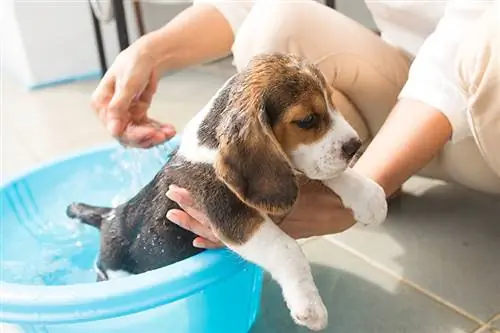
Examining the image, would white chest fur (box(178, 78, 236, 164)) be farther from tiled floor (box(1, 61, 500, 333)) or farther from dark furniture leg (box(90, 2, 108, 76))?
dark furniture leg (box(90, 2, 108, 76))

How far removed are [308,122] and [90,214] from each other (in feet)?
1.55

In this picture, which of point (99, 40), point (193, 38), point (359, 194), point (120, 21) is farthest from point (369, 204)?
point (99, 40)

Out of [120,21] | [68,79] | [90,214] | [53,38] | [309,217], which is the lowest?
[68,79]

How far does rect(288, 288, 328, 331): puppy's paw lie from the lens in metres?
0.77

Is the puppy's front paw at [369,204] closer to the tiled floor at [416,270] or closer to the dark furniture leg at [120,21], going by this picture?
the tiled floor at [416,270]

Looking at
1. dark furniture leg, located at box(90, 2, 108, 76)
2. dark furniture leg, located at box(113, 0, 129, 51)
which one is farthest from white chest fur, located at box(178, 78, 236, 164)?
dark furniture leg, located at box(90, 2, 108, 76)

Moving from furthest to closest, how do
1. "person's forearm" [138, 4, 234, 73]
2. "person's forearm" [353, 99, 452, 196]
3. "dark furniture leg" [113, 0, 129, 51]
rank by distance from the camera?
"dark furniture leg" [113, 0, 129, 51], "person's forearm" [138, 4, 234, 73], "person's forearm" [353, 99, 452, 196]

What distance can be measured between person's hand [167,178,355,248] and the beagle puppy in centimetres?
3

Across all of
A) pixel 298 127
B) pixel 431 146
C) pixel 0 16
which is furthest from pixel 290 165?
pixel 0 16

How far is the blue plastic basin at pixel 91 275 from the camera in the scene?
814mm

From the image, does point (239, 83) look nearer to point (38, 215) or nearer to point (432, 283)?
point (432, 283)

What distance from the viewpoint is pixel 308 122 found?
2.45 ft

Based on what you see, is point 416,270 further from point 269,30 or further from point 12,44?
point 12,44

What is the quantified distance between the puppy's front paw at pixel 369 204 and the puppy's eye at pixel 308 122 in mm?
149
